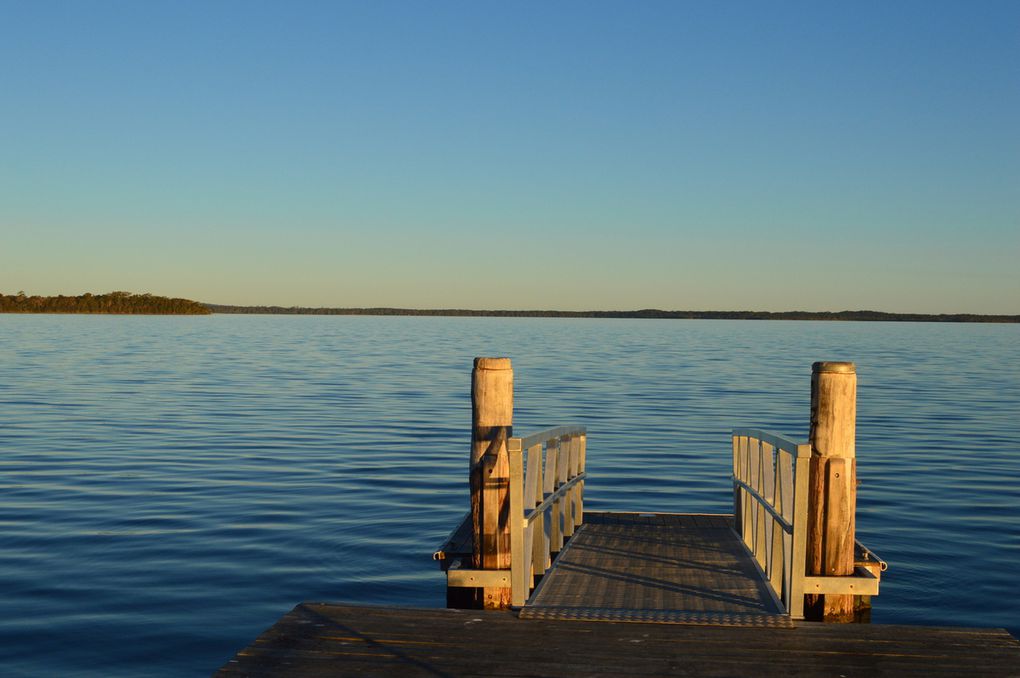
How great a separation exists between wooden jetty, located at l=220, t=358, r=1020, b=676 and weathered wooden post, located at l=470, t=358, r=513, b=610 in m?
0.01

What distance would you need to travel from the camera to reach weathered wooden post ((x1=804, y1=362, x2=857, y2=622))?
28.1 feet

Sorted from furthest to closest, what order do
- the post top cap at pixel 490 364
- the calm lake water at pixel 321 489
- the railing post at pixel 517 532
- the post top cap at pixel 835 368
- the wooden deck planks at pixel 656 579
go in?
the calm lake water at pixel 321 489, the post top cap at pixel 490 364, the post top cap at pixel 835 368, the railing post at pixel 517 532, the wooden deck planks at pixel 656 579

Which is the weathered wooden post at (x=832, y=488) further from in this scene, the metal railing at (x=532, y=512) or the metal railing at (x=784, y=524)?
the metal railing at (x=532, y=512)

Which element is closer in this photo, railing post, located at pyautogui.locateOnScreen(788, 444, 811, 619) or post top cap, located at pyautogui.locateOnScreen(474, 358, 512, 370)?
railing post, located at pyautogui.locateOnScreen(788, 444, 811, 619)

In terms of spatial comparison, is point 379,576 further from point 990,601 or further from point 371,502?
point 990,601

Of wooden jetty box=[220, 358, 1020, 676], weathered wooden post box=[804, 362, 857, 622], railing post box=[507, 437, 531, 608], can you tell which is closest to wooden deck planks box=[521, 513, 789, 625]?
wooden jetty box=[220, 358, 1020, 676]

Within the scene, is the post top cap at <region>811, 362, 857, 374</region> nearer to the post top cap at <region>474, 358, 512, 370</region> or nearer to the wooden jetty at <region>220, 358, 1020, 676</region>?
the wooden jetty at <region>220, 358, 1020, 676</region>

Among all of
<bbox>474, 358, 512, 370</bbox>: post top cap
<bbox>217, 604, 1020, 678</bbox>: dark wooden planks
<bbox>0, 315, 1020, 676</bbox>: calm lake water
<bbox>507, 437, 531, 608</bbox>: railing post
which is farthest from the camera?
<bbox>0, 315, 1020, 676</bbox>: calm lake water

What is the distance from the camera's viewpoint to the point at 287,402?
104 feet

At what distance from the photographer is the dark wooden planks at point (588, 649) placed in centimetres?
672

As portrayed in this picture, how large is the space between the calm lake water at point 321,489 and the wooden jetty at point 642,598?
2.03m

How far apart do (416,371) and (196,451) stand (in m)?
25.8

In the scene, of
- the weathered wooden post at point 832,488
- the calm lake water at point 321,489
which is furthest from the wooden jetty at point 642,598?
the calm lake water at point 321,489

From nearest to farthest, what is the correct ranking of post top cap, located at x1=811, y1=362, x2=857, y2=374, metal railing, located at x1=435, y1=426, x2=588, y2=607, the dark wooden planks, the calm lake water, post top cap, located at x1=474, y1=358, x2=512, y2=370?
the dark wooden planks, metal railing, located at x1=435, y1=426, x2=588, y2=607, post top cap, located at x1=811, y1=362, x2=857, y2=374, post top cap, located at x1=474, y1=358, x2=512, y2=370, the calm lake water
